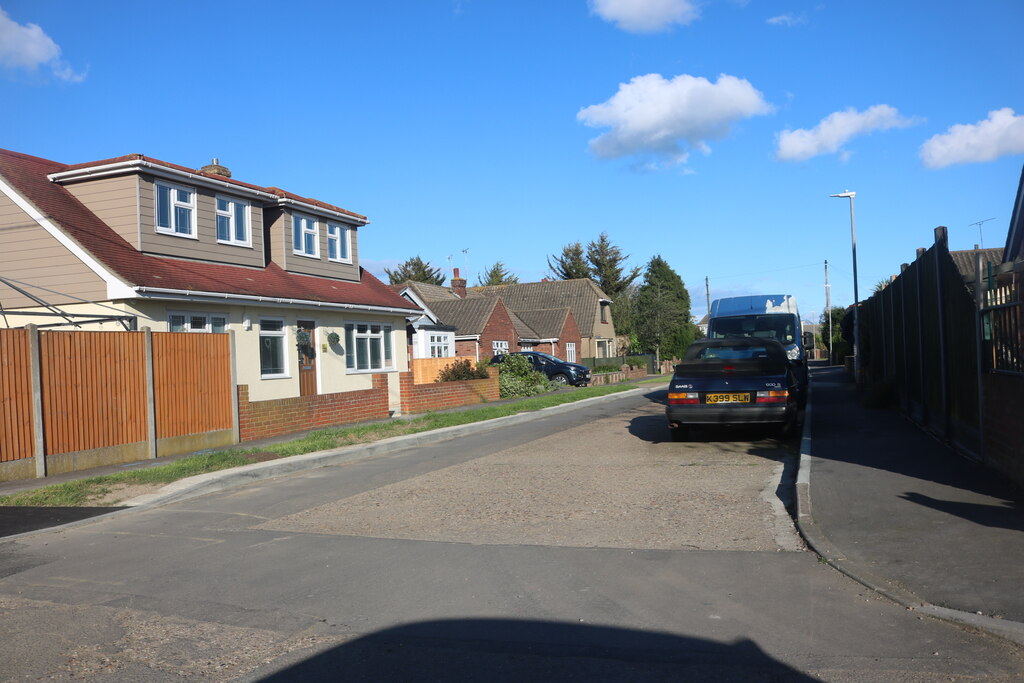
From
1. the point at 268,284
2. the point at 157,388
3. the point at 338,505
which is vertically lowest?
the point at 338,505

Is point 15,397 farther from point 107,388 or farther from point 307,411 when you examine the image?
point 307,411

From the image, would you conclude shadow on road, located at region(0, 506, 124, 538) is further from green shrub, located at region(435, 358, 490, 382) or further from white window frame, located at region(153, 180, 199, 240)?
green shrub, located at region(435, 358, 490, 382)

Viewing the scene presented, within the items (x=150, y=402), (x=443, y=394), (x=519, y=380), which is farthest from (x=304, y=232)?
(x=150, y=402)

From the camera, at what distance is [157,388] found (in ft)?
45.0

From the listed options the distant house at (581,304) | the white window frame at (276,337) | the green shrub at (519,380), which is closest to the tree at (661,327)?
the distant house at (581,304)

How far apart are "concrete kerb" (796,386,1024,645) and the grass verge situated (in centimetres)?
791

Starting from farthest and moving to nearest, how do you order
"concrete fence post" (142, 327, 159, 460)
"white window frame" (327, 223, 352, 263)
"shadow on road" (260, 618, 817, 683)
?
"white window frame" (327, 223, 352, 263) → "concrete fence post" (142, 327, 159, 460) → "shadow on road" (260, 618, 817, 683)

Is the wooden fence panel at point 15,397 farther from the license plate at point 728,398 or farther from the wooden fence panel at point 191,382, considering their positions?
the license plate at point 728,398

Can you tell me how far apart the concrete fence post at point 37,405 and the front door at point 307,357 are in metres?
10.3

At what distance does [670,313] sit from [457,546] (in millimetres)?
52902

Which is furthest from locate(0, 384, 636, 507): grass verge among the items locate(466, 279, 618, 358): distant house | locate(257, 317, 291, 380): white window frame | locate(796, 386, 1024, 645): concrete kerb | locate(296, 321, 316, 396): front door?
locate(466, 279, 618, 358): distant house

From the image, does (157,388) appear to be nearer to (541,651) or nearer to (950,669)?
(541,651)

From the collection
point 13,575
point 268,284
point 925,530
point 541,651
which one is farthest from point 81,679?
point 268,284

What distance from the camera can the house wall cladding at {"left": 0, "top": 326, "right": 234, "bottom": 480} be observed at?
446 inches
